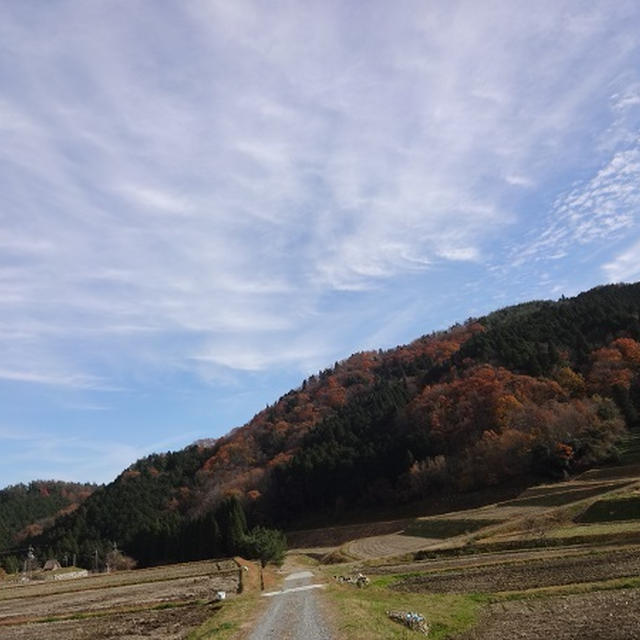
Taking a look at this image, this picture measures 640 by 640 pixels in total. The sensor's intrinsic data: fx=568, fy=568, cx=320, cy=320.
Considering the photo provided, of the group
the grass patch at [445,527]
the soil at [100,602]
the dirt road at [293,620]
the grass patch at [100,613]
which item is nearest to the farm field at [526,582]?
the grass patch at [445,527]

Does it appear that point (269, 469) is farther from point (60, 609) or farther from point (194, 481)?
point (60, 609)

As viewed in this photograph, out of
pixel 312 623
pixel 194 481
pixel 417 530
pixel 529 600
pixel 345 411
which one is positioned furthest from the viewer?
pixel 194 481

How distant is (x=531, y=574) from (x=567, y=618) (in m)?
11.6

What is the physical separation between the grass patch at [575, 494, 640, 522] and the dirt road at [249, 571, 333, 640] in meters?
27.1

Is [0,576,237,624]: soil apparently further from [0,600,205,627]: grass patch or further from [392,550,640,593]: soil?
[392,550,640,593]: soil

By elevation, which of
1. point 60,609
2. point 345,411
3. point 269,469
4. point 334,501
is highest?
point 345,411

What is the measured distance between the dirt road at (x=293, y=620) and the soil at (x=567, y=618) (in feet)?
14.2

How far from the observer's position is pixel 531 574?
25922mm

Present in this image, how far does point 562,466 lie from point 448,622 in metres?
72.1

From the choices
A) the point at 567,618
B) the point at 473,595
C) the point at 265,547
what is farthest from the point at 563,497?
the point at 567,618

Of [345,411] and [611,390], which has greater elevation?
[345,411]

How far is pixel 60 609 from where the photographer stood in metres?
38.7

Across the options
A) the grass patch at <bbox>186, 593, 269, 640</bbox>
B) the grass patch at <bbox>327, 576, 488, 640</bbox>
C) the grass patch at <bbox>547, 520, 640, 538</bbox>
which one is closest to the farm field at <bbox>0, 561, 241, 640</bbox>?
the grass patch at <bbox>186, 593, 269, 640</bbox>

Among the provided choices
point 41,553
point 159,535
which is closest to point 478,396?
point 159,535
